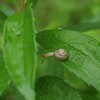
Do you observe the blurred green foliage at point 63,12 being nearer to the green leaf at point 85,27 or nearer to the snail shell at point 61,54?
the green leaf at point 85,27

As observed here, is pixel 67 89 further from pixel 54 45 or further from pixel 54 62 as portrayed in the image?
pixel 54 62

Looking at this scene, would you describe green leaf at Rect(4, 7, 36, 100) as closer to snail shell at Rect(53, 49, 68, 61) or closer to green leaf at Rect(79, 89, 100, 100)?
snail shell at Rect(53, 49, 68, 61)

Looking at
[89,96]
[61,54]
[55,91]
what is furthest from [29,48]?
[89,96]

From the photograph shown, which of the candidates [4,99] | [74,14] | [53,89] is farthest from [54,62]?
[74,14]

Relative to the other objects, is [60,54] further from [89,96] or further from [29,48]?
[89,96]

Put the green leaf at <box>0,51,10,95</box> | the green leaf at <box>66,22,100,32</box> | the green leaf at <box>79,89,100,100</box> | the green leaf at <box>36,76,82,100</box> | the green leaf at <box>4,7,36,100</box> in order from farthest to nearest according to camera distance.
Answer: the green leaf at <box>66,22,100,32</box>, the green leaf at <box>79,89,100,100</box>, the green leaf at <box>36,76,82,100</box>, the green leaf at <box>0,51,10,95</box>, the green leaf at <box>4,7,36,100</box>

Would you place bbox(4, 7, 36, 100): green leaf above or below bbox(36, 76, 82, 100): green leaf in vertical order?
above

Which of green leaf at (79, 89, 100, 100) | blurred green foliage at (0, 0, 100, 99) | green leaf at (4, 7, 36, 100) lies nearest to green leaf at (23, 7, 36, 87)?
green leaf at (4, 7, 36, 100)
